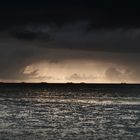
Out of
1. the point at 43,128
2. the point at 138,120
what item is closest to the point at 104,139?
the point at 43,128

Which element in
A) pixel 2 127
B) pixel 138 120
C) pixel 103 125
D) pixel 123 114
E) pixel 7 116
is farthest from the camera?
pixel 123 114

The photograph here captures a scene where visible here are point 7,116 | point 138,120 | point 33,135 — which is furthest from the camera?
point 7,116

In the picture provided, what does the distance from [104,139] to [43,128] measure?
11.6 meters

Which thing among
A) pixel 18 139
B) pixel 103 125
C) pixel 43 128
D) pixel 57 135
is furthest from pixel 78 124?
pixel 18 139

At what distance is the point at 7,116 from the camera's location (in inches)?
3169

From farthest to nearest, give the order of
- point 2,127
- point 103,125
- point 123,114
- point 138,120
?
point 123,114 < point 138,120 < point 103,125 < point 2,127

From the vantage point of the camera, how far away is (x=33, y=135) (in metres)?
55.0

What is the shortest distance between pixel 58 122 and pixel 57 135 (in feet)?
53.5

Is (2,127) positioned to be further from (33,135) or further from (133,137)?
(133,137)

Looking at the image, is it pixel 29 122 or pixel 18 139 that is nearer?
pixel 18 139

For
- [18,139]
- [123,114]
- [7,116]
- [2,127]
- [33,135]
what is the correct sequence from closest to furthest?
[18,139]
[33,135]
[2,127]
[7,116]
[123,114]

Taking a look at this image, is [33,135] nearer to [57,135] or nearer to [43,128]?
[57,135]

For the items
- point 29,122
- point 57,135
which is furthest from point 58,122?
point 57,135

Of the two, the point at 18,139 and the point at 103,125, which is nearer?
the point at 18,139
